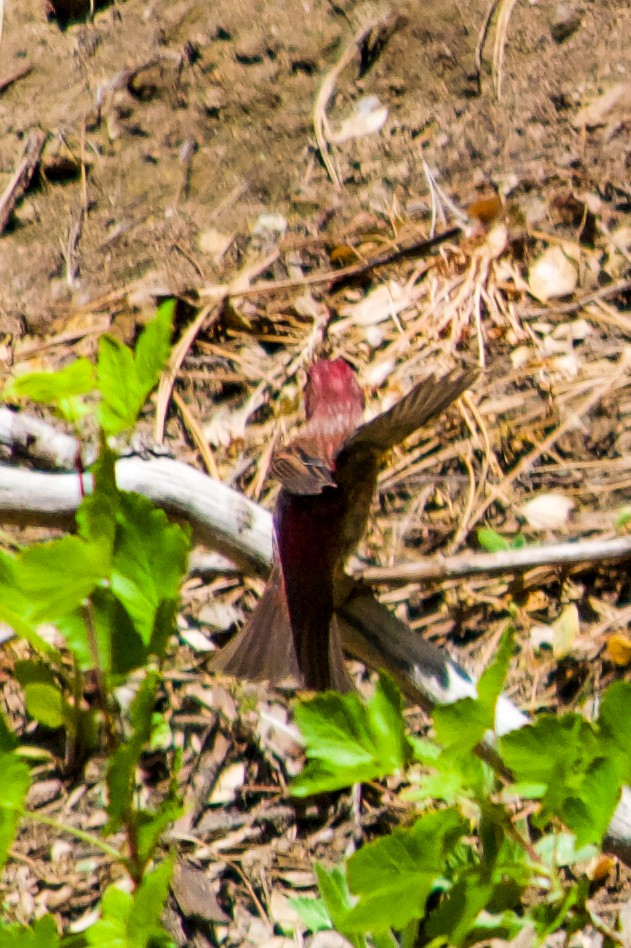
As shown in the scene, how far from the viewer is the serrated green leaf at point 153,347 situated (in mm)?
1632

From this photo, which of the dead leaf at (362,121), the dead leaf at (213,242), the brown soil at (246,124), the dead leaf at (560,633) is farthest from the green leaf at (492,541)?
the dead leaf at (362,121)

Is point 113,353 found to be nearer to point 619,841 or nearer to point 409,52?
point 619,841

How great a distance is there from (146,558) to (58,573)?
0.43ft

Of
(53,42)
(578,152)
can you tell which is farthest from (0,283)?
(578,152)

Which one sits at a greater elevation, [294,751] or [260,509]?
[260,509]

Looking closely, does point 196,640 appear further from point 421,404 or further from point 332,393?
point 421,404

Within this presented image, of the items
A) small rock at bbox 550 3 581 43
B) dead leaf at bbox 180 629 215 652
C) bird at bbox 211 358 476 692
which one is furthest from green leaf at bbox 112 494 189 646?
small rock at bbox 550 3 581 43

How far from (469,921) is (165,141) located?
3.31m

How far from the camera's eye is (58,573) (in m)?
1.55

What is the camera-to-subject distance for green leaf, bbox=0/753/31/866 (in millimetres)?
1442

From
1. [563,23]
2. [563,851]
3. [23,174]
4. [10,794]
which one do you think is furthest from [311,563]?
[563,23]

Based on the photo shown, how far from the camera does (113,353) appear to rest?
1690 millimetres

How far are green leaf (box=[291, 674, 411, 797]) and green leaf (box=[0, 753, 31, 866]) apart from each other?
15.1 inches

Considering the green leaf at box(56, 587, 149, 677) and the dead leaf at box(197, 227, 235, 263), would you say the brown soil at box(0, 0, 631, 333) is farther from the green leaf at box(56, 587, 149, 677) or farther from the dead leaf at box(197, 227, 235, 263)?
the green leaf at box(56, 587, 149, 677)
